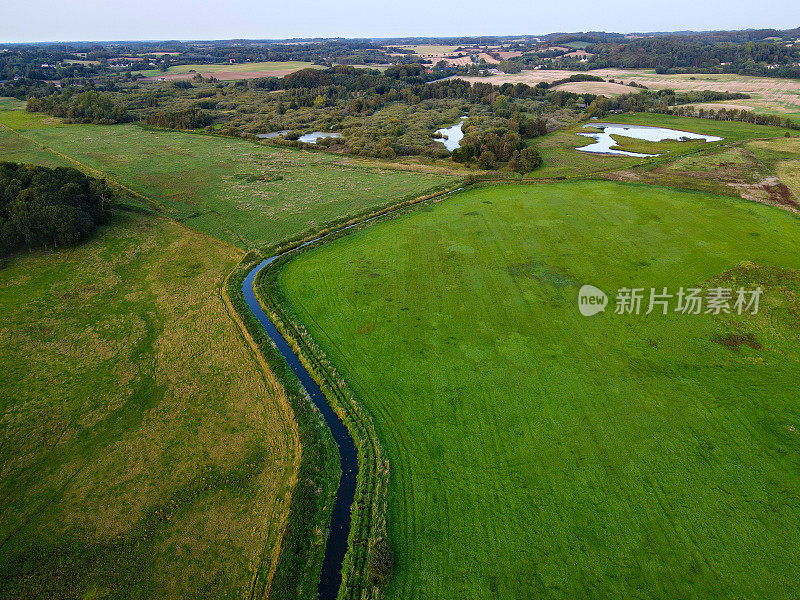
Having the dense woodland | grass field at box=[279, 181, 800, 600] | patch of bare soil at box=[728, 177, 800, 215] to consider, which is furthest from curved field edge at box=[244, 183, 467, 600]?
patch of bare soil at box=[728, 177, 800, 215]

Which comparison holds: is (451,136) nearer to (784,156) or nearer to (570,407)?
(784,156)

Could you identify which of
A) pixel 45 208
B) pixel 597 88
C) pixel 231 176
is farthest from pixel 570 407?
pixel 597 88

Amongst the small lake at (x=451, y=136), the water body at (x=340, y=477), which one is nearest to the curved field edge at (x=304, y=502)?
the water body at (x=340, y=477)

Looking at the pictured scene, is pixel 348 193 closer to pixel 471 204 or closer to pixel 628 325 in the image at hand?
pixel 471 204

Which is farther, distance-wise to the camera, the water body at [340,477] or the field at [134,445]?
the water body at [340,477]

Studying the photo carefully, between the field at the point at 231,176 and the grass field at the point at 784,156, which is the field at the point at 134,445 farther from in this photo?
the grass field at the point at 784,156

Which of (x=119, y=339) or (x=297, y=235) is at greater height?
(x=297, y=235)

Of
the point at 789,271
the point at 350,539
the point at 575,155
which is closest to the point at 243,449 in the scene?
the point at 350,539
